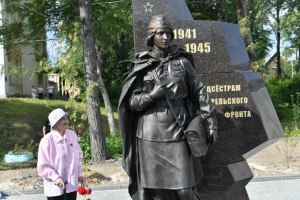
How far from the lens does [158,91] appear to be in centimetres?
461

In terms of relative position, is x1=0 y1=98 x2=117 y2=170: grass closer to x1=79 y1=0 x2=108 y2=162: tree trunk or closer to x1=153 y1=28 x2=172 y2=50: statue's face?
x1=79 y1=0 x2=108 y2=162: tree trunk

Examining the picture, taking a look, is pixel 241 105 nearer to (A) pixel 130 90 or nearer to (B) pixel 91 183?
A: (A) pixel 130 90

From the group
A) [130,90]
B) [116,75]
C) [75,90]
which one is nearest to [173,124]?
[130,90]

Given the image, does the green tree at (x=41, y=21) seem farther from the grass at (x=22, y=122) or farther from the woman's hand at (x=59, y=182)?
the woman's hand at (x=59, y=182)

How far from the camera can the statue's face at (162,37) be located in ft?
15.5

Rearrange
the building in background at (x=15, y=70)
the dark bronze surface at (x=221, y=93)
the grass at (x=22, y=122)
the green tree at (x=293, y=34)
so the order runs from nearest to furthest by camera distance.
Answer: the dark bronze surface at (x=221, y=93), the building in background at (x=15, y=70), the grass at (x=22, y=122), the green tree at (x=293, y=34)

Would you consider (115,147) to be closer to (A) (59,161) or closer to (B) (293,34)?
(A) (59,161)

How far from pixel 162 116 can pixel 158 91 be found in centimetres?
27

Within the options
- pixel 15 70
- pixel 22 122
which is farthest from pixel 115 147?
pixel 22 122

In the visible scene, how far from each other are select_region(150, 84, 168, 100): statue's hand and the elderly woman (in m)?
1.18

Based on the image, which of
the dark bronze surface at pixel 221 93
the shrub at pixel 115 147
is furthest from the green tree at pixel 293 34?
the dark bronze surface at pixel 221 93

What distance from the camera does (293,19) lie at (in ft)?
111

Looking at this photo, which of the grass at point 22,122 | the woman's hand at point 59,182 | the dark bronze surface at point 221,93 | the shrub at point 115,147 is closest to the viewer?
the woman's hand at point 59,182

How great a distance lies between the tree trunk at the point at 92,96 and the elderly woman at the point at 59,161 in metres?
7.76
